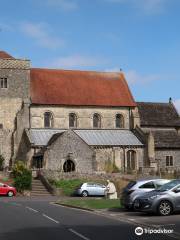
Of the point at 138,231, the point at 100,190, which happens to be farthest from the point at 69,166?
the point at 138,231

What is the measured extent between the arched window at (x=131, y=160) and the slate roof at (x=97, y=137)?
1091 millimetres

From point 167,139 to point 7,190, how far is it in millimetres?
25920

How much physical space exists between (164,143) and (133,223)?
1709 inches

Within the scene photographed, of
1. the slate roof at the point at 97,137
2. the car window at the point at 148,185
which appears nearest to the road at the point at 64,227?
the car window at the point at 148,185

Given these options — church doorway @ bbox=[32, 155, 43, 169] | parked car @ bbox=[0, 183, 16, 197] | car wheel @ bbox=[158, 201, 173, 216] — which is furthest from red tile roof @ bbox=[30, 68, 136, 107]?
car wheel @ bbox=[158, 201, 173, 216]

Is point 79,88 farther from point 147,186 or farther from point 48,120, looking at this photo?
point 147,186

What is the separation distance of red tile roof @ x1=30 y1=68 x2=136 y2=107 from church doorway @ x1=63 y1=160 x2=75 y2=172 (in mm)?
8786

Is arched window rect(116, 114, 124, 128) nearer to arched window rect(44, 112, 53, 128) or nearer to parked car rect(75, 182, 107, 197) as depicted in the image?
arched window rect(44, 112, 53, 128)

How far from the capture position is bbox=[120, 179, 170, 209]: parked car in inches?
1065

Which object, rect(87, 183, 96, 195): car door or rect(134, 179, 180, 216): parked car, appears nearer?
rect(134, 179, 180, 216): parked car

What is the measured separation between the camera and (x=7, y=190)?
4559cm

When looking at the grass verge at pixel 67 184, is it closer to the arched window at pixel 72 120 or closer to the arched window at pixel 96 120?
the arched window at pixel 72 120

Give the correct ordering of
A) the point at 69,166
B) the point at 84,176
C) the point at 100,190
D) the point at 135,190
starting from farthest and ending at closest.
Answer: the point at 69,166
the point at 84,176
the point at 100,190
the point at 135,190

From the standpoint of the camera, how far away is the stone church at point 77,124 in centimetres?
5706
